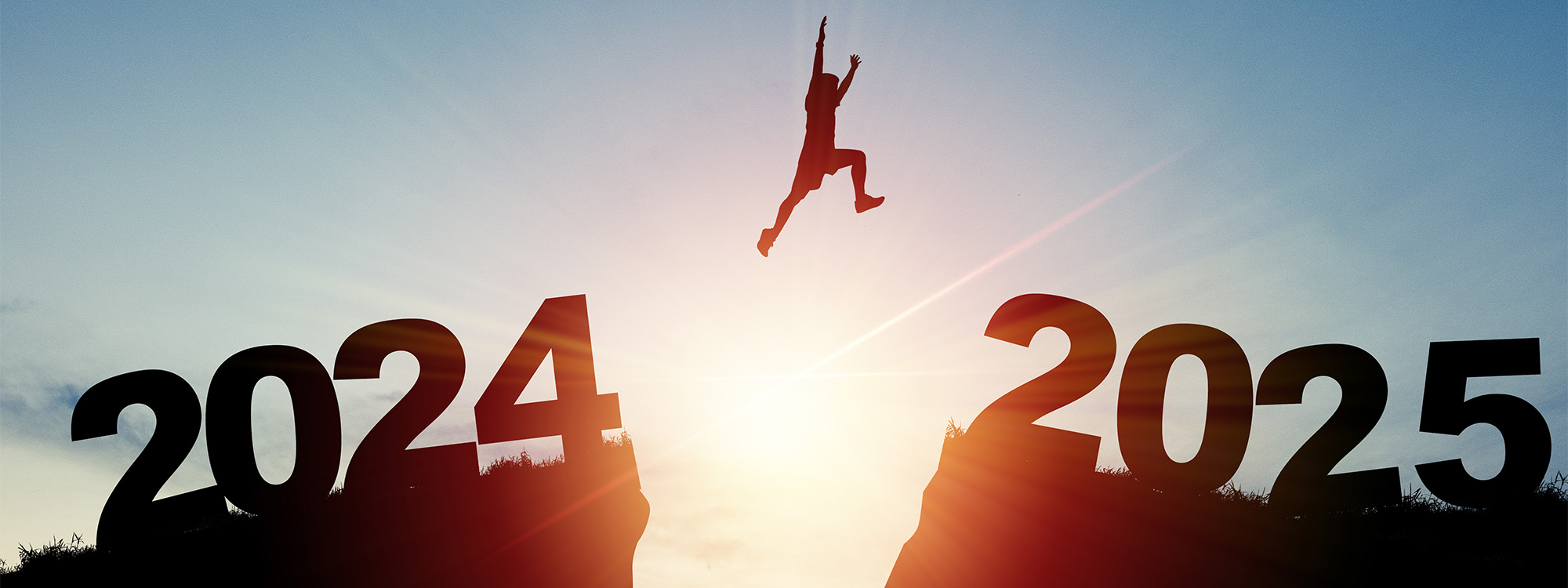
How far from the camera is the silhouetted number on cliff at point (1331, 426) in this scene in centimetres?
1384

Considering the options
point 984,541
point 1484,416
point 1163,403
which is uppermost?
point 1163,403

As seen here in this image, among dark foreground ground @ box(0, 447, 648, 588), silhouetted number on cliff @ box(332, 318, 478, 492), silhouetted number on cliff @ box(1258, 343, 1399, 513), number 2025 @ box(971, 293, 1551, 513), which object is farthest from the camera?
silhouetted number on cliff @ box(1258, 343, 1399, 513)

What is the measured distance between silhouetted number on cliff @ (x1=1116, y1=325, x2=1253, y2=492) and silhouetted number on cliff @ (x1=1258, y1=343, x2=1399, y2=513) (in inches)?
26.6

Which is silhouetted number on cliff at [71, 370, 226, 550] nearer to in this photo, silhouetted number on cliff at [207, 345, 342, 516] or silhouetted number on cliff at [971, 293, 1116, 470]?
silhouetted number on cliff at [207, 345, 342, 516]

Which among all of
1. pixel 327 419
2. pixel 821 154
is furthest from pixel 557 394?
pixel 821 154

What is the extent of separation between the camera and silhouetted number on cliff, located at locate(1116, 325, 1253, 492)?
44.4ft

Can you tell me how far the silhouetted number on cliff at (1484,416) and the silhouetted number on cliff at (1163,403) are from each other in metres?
3.67

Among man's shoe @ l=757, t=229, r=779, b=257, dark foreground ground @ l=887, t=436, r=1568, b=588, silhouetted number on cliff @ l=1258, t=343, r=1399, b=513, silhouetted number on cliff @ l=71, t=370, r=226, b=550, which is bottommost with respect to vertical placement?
dark foreground ground @ l=887, t=436, r=1568, b=588

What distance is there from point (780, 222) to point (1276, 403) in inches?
352

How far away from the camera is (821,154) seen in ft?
46.1

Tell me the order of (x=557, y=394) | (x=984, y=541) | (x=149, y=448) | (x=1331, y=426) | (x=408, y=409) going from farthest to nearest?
(x=984, y=541)
(x=557, y=394)
(x=1331, y=426)
(x=408, y=409)
(x=149, y=448)

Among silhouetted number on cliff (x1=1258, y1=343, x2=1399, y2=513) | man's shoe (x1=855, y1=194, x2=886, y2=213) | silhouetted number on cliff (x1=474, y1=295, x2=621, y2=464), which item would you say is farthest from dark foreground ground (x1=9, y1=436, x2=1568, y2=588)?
man's shoe (x1=855, y1=194, x2=886, y2=213)

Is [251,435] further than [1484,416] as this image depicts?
No

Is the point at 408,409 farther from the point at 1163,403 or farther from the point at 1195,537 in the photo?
the point at 1195,537
